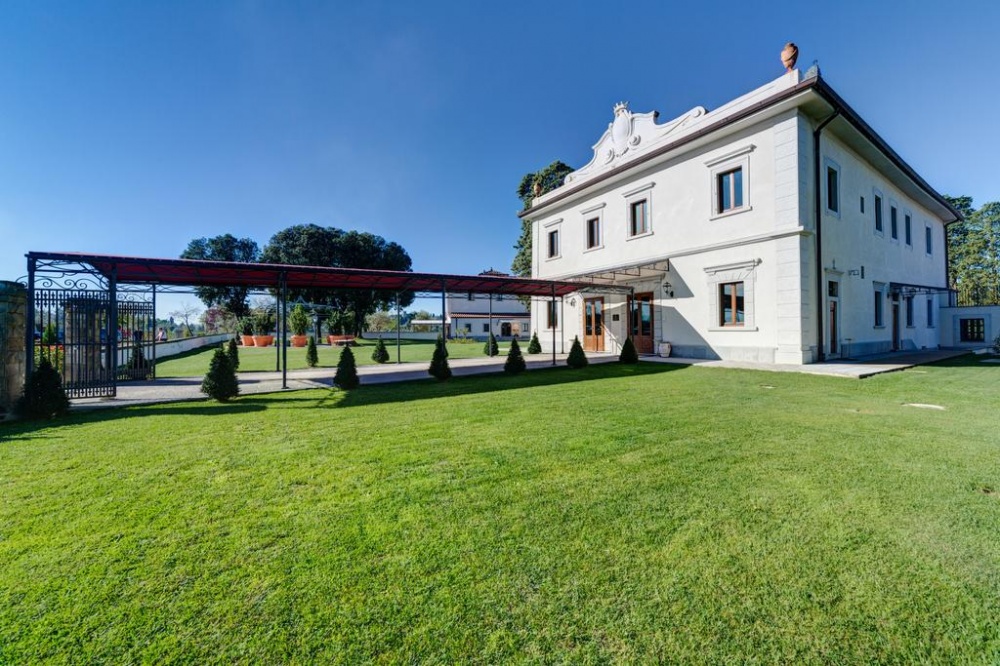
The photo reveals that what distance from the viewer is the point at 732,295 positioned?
13.2 meters

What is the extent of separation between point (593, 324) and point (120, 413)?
1650cm

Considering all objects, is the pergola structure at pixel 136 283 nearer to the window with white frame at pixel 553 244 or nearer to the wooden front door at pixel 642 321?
the wooden front door at pixel 642 321

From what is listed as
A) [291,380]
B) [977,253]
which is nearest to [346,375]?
[291,380]

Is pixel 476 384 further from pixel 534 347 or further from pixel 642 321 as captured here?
pixel 534 347

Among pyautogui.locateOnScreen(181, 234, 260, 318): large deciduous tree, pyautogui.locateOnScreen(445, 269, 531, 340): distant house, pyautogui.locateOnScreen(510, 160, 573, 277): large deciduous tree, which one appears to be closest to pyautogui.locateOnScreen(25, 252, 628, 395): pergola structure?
pyautogui.locateOnScreen(510, 160, 573, 277): large deciduous tree

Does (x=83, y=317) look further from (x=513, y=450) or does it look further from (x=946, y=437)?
(x=946, y=437)

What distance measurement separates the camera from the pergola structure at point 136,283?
716 centimetres

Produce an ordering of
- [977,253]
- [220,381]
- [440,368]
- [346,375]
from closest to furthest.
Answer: [220,381]
[346,375]
[440,368]
[977,253]

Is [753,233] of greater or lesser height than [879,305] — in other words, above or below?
above

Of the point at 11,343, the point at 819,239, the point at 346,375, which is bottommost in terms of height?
the point at 346,375

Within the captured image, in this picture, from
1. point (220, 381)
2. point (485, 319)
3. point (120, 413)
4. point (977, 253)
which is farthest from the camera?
point (485, 319)

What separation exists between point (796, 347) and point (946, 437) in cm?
789

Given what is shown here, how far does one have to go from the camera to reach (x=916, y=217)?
19.9 m

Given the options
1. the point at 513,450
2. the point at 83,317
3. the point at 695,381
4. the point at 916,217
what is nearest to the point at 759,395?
the point at 695,381
